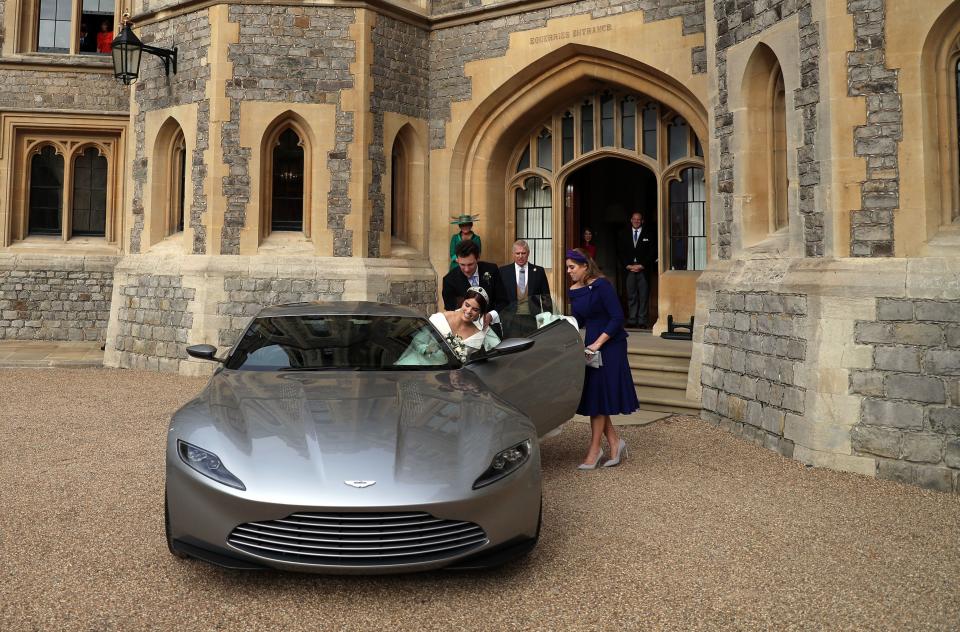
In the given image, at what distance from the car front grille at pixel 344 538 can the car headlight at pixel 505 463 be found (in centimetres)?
24

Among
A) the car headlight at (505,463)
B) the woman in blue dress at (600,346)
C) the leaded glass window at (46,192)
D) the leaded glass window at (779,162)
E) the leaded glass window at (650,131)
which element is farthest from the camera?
the leaded glass window at (46,192)

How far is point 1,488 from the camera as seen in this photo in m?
4.41

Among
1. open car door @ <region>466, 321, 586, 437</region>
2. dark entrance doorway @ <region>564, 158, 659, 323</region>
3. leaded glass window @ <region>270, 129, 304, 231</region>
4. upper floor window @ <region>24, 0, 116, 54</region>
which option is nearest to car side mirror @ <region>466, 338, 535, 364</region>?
open car door @ <region>466, 321, 586, 437</region>

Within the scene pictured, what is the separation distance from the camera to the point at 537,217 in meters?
11.5

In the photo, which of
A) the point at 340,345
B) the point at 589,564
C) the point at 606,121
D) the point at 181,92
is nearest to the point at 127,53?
the point at 181,92

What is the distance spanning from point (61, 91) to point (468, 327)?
11757 millimetres

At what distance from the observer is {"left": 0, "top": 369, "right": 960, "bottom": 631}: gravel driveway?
2.75 meters

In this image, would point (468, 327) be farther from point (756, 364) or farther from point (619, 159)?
point (619, 159)

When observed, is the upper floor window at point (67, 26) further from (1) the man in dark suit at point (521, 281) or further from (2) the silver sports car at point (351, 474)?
(2) the silver sports car at point (351, 474)

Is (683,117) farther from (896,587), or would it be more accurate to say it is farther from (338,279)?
(896,587)

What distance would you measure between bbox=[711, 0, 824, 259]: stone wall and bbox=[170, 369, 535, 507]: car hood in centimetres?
355

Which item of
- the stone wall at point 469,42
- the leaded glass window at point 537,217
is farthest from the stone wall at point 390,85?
the leaded glass window at point 537,217

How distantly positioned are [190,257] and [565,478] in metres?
7.13

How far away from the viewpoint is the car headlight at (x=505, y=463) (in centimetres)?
291
